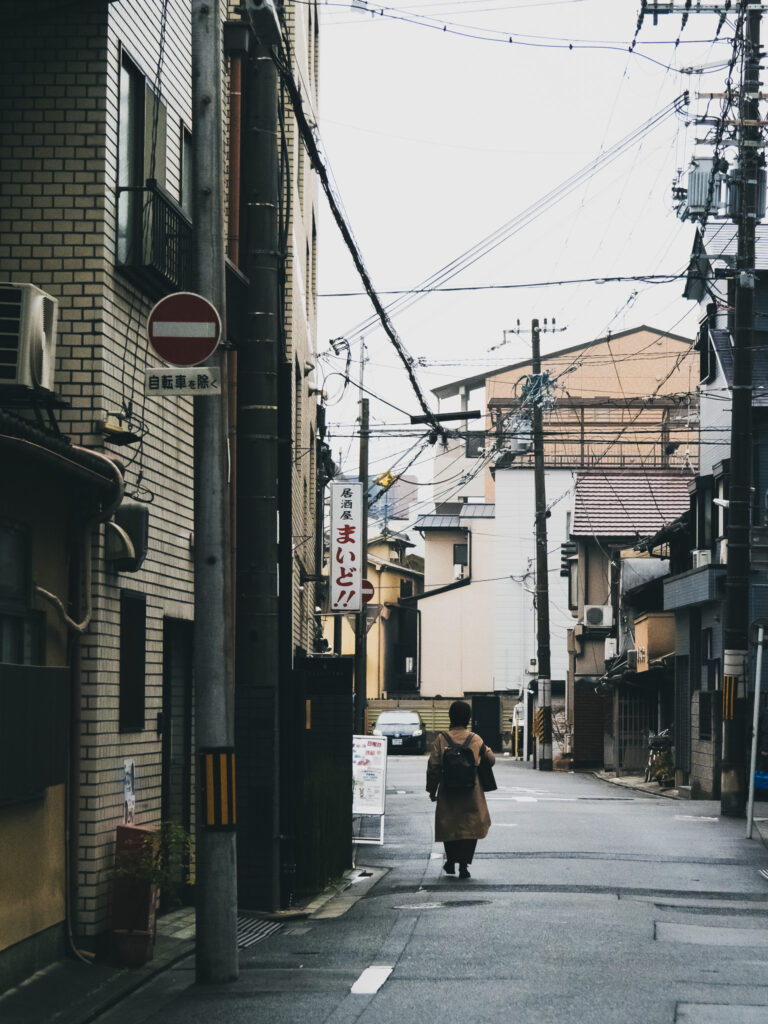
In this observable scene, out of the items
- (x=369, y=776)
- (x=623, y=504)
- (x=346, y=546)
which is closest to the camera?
(x=369, y=776)

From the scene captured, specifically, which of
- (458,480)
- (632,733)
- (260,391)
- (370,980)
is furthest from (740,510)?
(458,480)

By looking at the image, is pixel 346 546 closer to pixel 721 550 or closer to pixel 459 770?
pixel 721 550

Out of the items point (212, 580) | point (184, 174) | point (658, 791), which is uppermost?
point (184, 174)

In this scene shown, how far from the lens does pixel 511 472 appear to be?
219ft

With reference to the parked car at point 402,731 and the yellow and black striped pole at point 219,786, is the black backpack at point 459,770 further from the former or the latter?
the parked car at point 402,731

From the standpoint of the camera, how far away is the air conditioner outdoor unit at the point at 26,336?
9602 millimetres

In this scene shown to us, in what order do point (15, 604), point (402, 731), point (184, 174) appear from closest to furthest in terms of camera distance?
1. point (15, 604)
2. point (184, 174)
3. point (402, 731)

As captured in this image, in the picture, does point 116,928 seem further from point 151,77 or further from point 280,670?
point 151,77

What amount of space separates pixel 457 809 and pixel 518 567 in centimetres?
5257

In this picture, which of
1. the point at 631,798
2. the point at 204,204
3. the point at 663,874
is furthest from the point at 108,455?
the point at 631,798

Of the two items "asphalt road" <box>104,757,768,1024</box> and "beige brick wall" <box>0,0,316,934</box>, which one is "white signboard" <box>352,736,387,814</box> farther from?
"beige brick wall" <box>0,0,316,934</box>

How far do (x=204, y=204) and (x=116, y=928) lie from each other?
4.92 m

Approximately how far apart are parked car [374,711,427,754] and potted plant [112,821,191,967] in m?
44.9

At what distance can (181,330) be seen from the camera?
30.0ft
